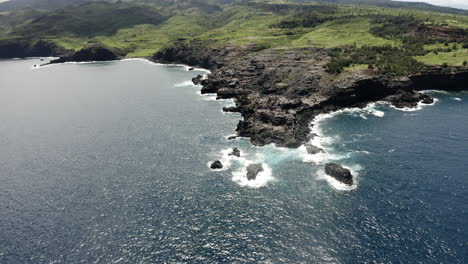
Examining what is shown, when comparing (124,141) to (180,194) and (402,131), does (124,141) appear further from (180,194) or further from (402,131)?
(402,131)

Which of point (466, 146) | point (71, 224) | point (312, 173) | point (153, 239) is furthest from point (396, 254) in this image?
point (71, 224)

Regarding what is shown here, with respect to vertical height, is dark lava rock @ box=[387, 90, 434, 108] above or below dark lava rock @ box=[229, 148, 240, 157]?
below

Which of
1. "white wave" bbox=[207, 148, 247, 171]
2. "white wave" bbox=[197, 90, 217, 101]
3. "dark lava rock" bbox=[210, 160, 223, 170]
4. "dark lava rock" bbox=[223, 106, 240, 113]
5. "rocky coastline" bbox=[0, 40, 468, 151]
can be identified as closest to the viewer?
"dark lava rock" bbox=[210, 160, 223, 170]

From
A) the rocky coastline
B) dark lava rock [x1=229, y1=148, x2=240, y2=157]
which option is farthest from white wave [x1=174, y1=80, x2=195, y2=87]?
dark lava rock [x1=229, y1=148, x2=240, y2=157]

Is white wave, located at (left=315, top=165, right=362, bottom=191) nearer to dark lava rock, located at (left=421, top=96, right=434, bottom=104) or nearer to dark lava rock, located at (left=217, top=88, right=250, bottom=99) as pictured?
dark lava rock, located at (left=421, top=96, right=434, bottom=104)

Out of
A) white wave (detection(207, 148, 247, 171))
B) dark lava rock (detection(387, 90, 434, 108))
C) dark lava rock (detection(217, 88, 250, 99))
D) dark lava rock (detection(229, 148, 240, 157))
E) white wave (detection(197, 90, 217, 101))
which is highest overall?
dark lava rock (detection(217, 88, 250, 99))

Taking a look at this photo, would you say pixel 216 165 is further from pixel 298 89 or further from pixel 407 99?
pixel 407 99

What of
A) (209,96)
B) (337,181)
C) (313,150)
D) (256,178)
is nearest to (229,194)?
(256,178)
